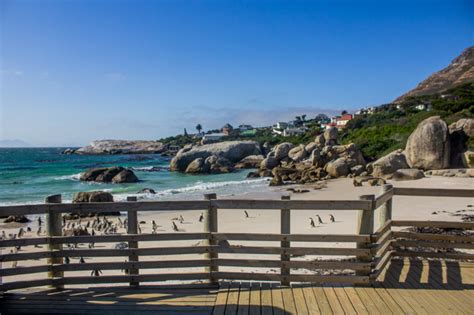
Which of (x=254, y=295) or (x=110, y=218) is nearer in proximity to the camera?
(x=254, y=295)

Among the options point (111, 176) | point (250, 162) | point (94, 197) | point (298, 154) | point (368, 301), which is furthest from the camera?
point (250, 162)

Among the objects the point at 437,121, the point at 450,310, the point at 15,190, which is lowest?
the point at 15,190

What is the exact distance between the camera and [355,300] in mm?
4680

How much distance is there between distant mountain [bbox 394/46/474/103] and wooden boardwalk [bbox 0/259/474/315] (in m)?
125

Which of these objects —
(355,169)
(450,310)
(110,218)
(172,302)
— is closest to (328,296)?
(450,310)

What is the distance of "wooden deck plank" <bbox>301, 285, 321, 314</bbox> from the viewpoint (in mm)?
4426

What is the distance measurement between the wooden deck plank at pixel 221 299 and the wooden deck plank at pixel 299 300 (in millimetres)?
878

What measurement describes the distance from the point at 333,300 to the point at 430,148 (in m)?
26.7

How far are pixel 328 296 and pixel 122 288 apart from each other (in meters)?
2.74

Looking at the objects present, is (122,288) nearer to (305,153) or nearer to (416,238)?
(416,238)

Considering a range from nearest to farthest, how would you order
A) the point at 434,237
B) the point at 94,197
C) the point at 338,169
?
the point at 434,237 < the point at 94,197 < the point at 338,169

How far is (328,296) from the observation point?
4.79m

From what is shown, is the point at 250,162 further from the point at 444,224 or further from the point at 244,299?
the point at 244,299

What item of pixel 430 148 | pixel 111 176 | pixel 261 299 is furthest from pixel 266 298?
pixel 111 176
